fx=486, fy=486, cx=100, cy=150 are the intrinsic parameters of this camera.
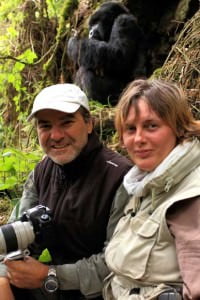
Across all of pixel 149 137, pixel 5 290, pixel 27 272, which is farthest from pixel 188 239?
pixel 5 290

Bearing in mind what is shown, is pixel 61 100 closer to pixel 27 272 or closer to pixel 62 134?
pixel 62 134

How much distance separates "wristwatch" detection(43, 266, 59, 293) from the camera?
229 centimetres

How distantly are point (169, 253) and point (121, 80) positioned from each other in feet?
14.5

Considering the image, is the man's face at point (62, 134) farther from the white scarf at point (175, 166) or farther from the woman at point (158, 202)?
the white scarf at point (175, 166)

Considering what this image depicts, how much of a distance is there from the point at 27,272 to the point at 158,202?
0.75 meters

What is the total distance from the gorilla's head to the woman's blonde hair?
4155 mm

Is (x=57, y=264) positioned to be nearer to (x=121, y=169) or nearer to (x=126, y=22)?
(x=121, y=169)

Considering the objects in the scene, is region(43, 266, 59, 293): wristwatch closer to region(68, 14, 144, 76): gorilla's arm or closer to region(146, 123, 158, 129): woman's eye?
region(146, 123, 158, 129): woman's eye

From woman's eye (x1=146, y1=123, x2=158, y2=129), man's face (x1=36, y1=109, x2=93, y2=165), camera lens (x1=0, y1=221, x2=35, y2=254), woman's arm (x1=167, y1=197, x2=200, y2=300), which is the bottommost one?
camera lens (x1=0, y1=221, x2=35, y2=254)

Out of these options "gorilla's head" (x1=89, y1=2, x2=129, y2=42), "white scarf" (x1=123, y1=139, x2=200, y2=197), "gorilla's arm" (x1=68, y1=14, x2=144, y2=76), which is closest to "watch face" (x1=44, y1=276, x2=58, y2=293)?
"white scarf" (x1=123, y1=139, x2=200, y2=197)

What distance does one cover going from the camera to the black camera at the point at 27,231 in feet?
6.97

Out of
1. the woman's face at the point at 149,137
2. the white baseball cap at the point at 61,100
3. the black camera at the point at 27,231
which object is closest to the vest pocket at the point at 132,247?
the woman's face at the point at 149,137

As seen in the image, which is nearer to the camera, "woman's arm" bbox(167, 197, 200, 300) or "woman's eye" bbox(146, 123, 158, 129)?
"woman's arm" bbox(167, 197, 200, 300)

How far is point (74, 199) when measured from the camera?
2.42 metres
